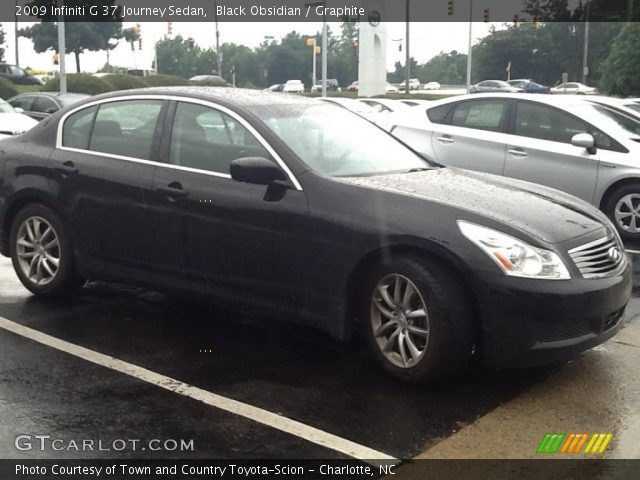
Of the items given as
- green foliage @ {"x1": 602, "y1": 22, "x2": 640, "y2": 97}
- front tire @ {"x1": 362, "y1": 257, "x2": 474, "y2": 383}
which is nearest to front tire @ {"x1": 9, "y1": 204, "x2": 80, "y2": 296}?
front tire @ {"x1": 362, "y1": 257, "x2": 474, "y2": 383}

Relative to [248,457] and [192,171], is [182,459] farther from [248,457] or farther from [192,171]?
[192,171]

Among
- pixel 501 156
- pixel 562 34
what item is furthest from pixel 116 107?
pixel 562 34

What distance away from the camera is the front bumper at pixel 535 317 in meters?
4.12

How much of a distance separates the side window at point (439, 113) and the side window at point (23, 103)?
1110 cm

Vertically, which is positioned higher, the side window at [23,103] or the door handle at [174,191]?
the side window at [23,103]

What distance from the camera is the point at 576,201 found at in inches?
201

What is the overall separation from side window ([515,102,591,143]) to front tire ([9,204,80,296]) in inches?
221

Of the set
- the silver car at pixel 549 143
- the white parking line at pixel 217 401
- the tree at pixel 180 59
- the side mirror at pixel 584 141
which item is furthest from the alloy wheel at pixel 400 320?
the tree at pixel 180 59

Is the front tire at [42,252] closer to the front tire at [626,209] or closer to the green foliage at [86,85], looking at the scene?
the front tire at [626,209]

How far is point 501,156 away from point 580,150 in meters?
0.90

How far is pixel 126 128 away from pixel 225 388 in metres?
2.19

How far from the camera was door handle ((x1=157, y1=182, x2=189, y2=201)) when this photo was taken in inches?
203

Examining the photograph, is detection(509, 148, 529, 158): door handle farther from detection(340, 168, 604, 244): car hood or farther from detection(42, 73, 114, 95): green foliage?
detection(42, 73, 114, 95): green foliage

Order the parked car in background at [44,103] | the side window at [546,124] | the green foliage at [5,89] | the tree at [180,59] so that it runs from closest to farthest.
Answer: the side window at [546,124], the parked car in background at [44,103], the green foliage at [5,89], the tree at [180,59]
